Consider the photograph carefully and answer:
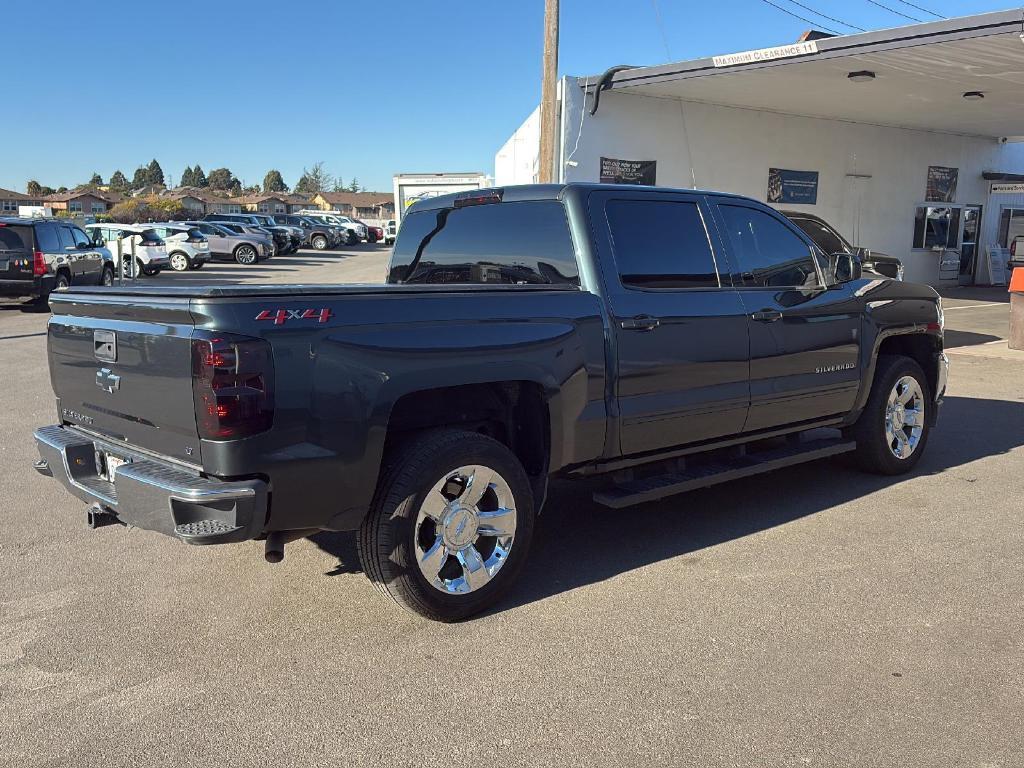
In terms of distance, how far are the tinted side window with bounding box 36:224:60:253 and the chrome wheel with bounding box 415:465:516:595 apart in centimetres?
1581

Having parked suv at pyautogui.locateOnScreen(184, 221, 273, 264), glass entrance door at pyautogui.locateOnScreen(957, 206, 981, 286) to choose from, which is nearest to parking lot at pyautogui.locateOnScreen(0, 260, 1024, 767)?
glass entrance door at pyautogui.locateOnScreen(957, 206, 981, 286)

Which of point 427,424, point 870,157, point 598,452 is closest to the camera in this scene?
point 427,424

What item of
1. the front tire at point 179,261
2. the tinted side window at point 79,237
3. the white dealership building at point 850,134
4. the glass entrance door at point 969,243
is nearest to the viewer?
the white dealership building at point 850,134

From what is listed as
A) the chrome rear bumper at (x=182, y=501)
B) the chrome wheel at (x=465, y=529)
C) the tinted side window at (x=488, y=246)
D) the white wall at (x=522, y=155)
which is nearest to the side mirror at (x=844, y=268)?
the tinted side window at (x=488, y=246)

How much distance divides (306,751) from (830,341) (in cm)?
406

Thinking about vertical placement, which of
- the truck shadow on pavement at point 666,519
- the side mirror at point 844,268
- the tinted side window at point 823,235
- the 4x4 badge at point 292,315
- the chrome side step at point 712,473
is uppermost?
the tinted side window at point 823,235

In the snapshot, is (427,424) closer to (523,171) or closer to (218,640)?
(218,640)

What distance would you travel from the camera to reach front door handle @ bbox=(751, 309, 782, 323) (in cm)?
520

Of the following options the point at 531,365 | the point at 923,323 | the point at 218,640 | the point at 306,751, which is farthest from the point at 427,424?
the point at 923,323

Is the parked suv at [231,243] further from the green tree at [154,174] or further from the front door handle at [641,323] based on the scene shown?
the green tree at [154,174]

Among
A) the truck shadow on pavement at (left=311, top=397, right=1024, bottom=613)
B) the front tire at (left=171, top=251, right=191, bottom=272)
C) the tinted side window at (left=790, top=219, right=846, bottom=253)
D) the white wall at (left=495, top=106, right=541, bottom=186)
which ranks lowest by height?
the truck shadow on pavement at (left=311, top=397, right=1024, bottom=613)

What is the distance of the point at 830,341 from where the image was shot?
5.68 meters

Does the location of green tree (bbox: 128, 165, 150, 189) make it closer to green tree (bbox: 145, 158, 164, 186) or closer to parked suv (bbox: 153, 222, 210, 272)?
green tree (bbox: 145, 158, 164, 186)

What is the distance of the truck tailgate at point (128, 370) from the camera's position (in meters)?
3.42
